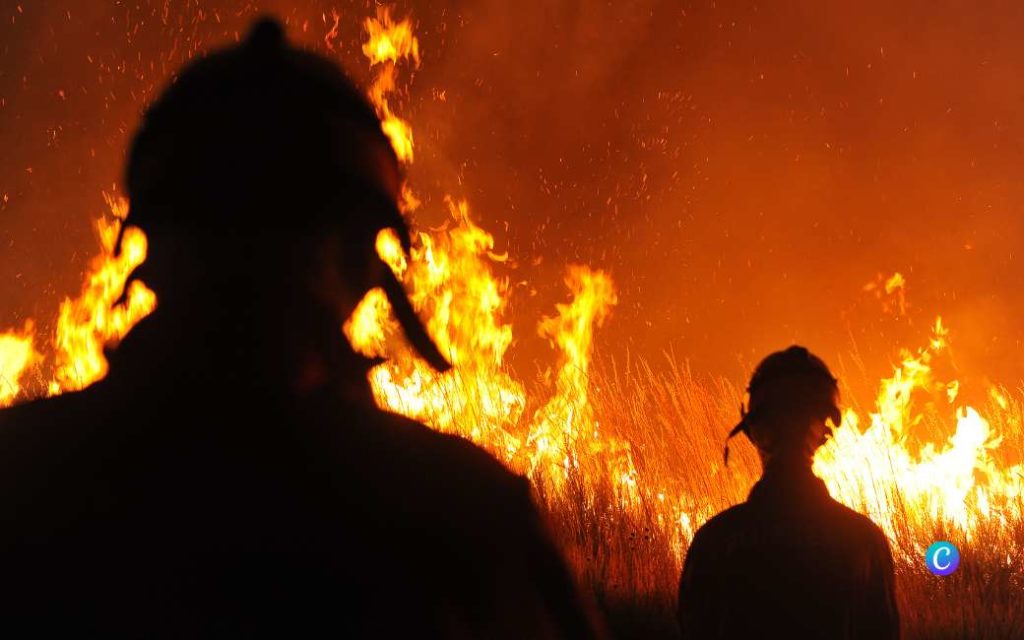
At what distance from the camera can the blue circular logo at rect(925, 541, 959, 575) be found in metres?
6.82

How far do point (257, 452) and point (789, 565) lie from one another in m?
2.60

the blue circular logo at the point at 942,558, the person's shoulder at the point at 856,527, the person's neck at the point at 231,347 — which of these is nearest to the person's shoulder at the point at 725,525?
the person's shoulder at the point at 856,527

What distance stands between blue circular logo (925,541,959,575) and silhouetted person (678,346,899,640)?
168 inches

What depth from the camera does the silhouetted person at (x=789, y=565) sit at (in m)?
3.02

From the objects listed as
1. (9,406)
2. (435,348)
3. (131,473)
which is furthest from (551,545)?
(9,406)

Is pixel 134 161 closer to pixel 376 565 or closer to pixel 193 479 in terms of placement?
pixel 193 479

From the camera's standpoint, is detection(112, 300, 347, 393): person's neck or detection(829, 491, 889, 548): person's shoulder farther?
detection(829, 491, 889, 548): person's shoulder

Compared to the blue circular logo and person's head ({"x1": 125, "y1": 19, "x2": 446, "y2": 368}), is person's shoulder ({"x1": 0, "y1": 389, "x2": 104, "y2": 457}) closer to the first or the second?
person's head ({"x1": 125, "y1": 19, "x2": 446, "y2": 368})

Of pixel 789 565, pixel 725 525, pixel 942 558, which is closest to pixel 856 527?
pixel 789 565

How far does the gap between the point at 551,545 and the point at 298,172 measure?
0.45 meters

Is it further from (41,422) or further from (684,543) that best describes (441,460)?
(684,543)

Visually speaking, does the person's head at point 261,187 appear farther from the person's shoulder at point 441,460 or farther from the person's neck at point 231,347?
the person's shoulder at point 441,460

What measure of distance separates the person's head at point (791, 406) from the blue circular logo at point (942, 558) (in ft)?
13.5

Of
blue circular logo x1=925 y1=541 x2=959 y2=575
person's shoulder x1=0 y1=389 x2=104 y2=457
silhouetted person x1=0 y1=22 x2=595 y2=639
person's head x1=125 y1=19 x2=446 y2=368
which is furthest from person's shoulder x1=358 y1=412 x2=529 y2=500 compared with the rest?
blue circular logo x1=925 y1=541 x2=959 y2=575
